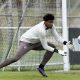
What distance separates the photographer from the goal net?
12.3 meters

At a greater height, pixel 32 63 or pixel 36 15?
pixel 36 15

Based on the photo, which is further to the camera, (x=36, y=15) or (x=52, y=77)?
(x=36, y=15)

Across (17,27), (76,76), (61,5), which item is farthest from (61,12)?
(76,76)

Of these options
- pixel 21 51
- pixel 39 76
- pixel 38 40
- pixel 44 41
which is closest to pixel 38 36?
pixel 38 40

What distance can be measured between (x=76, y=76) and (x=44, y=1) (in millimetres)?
2592

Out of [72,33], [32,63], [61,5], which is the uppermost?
[61,5]

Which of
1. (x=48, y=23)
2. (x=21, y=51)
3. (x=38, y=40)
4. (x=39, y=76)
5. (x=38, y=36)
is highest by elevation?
(x=48, y=23)

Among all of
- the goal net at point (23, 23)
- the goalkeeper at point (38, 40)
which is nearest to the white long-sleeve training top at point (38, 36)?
the goalkeeper at point (38, 40)

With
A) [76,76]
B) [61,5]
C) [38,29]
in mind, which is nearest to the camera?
[38,29]

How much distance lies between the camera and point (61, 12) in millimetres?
12219

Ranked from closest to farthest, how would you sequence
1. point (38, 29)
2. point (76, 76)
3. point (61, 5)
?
1. point (38, 29)
2. point (76, 76)
3. point (61, 5)

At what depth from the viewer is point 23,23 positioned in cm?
1249

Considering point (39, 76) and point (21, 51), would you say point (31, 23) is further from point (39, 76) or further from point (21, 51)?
point (21, 51)

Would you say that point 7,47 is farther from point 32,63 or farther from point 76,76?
point 76,76
